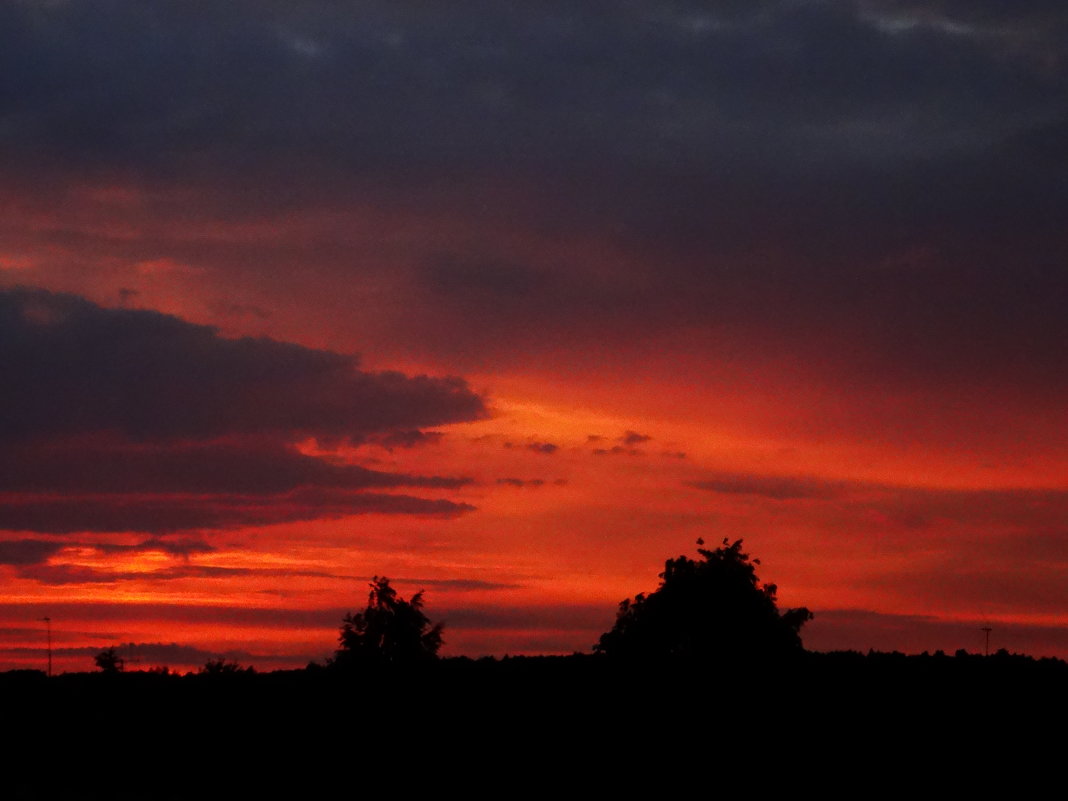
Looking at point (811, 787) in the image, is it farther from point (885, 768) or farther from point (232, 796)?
point (232, 796)

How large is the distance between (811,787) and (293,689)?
18187 mm

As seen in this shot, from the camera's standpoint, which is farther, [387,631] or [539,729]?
[387,631]

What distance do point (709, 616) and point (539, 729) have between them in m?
15.4

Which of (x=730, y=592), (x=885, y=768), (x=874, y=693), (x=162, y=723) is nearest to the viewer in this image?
(x=885, y=768)

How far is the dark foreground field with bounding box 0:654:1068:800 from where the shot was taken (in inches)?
1270

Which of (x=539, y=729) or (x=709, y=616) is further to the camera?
(x=709, y=616)

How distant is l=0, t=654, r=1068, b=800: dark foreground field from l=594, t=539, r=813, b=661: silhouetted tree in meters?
6.73

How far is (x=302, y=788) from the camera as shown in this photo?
36.7 metres

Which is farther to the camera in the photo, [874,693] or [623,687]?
[623,687]

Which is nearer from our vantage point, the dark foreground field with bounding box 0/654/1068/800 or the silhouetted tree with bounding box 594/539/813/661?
the dark foreground field with bounding box 0/654/1068/800

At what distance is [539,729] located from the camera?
36875 mm

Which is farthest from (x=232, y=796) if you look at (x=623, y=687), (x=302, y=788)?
(x=623, y=687)

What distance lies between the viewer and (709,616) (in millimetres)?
50812

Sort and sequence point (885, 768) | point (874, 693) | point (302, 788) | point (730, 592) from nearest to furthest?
1. point (885, 768)
2. point (874, 693)
3. point (302, 788)
4. point (730, 592)
